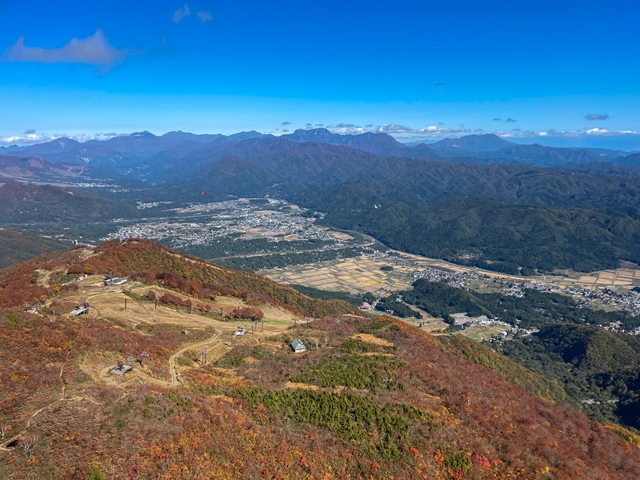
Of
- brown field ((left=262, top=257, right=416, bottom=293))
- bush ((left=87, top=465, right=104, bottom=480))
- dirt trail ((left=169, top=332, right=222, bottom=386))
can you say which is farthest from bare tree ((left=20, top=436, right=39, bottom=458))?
brown field ((left=262, top=257, right=416, bottom=293))

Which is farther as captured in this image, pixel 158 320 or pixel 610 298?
pixel 610 298

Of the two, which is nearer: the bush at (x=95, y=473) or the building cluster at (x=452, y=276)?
the bush at (x=95, y=473)

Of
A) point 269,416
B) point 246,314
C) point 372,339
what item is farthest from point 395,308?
point 269,416

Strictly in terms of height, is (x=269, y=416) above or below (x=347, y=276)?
above

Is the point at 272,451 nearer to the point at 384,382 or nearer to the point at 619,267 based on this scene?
the point at 384,382

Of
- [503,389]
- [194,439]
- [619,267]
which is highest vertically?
[194,439]

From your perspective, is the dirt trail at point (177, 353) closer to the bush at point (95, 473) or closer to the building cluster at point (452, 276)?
the bush at point (95, 473)

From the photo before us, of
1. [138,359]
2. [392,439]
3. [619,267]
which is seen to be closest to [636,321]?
[619,267]

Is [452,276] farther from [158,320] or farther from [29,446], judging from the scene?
[29,446]

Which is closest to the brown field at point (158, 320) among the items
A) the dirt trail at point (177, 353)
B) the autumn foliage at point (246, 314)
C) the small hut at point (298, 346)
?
the dirt trail at point (177, 353)

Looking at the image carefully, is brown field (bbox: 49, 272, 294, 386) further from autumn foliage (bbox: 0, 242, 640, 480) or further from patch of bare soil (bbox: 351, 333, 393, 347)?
patch of bare soil (bbox: 351, 333, 393, 347)

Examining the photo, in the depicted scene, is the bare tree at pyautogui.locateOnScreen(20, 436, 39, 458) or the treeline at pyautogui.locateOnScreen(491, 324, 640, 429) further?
the treeline at pyautogui.locateOnScreen(491, 324, 640, 429)
